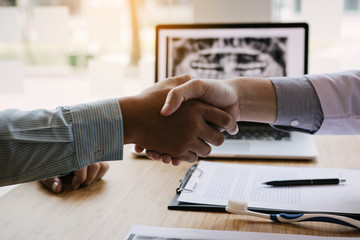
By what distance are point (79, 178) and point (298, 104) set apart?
0.57 metres

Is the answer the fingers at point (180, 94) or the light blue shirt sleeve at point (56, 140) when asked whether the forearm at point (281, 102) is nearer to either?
the fingers at point (180, 94)

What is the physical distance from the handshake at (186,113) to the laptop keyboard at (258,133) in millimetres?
305

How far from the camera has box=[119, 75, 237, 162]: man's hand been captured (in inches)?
40.4

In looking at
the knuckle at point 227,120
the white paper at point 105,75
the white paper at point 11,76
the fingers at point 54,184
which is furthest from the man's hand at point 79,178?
the white paper at point 11,76

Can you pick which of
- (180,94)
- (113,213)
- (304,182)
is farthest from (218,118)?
(113,213)

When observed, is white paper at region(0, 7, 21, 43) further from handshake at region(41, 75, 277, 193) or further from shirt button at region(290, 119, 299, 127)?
shirt button at region(290, 119, 299, 127)

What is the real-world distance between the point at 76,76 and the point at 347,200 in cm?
187

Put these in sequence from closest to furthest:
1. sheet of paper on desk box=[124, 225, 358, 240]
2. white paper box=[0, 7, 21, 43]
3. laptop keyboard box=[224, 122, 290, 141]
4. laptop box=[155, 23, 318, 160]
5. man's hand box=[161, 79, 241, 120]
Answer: sheet of paper on desk box=[124, 225, 358, 240]
man's hand box=[161, 79, 241, 120]
laptop keyboard box=[224, 122, 290, 141]
laptop box=[155, 23, 318, 160]
white paper box=[0, 7, 21, 43]

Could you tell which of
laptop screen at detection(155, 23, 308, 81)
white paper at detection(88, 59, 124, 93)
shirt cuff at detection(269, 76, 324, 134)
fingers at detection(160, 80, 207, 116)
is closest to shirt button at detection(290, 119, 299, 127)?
shirt cuff at detection(269, 76, 324, 134)

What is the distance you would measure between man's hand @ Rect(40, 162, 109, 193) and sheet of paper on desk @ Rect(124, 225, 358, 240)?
0.90 feet

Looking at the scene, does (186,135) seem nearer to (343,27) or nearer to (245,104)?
(245,104)

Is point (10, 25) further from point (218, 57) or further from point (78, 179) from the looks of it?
point (78, 179)

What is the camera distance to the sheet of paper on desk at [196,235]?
2.52 feet

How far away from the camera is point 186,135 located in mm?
1065
